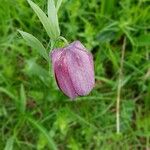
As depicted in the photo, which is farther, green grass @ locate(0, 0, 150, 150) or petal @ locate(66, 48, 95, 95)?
green grass @ locate(0, 0, 150, 150)

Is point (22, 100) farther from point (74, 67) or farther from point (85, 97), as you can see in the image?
point (74, 67)

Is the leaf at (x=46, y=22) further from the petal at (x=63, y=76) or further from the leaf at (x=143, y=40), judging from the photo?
the leaf at (x=143, y=40)

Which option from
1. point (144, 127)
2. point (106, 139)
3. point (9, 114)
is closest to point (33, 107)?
point (9, 114)

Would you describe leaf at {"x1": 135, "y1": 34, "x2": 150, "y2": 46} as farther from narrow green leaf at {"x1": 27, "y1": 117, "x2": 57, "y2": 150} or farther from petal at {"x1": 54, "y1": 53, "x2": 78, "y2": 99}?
petal at {"x1": 54, "y1": 53, "x2": 78, "y2": 99}

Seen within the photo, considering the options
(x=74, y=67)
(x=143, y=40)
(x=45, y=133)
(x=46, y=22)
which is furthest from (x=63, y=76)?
(x=143, y=40)

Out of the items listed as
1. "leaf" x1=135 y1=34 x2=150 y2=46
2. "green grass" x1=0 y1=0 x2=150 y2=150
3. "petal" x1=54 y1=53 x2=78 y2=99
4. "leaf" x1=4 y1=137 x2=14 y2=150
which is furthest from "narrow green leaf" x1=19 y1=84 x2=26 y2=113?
"petal" x1=54 y1=53 x2=78 y2=99

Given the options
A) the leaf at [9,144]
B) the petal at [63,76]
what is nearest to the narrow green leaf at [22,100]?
the leaf at [9,144]
